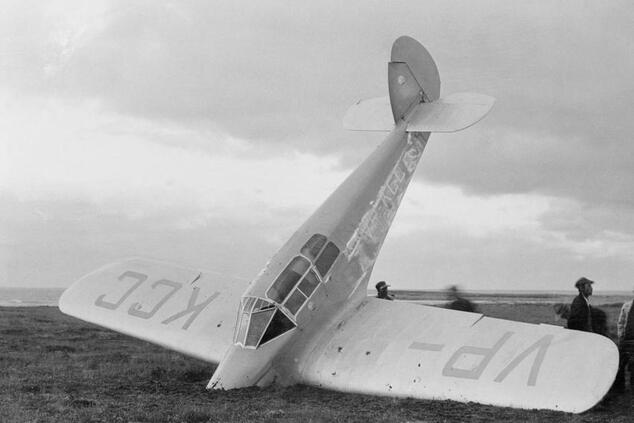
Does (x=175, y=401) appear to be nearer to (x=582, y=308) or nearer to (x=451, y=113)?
(x=582, y=308)

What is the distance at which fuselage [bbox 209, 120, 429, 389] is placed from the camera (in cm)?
1018

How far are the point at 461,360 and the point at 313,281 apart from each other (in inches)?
108

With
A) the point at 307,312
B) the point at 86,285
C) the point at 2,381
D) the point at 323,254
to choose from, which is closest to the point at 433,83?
the point at 323,254

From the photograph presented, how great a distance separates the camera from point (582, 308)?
10805 mm

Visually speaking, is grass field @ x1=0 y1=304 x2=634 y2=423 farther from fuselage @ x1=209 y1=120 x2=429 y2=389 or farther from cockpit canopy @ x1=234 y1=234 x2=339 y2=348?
cockpit canopy @ x1=234 y1=234 x2=339 y2=348

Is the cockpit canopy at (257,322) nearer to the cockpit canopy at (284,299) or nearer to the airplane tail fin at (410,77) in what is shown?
the cockpit canopy at (284,299)

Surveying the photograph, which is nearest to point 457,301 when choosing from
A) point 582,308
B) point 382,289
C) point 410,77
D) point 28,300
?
point 382,289

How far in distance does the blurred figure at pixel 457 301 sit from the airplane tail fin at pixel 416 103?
371 centimetres

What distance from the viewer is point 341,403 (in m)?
9.19

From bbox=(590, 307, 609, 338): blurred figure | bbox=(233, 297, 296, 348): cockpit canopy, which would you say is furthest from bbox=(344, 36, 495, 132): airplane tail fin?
bbox=(233, 297, 296, 348): cockpit canopy

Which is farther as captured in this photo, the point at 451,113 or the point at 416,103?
the point at 416,103

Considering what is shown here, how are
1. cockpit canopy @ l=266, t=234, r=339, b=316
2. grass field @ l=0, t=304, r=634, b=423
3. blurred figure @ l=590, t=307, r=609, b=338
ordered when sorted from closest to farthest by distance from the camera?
grass field @ l=0, t=304, r=634, b=423
cockpit canopy @ l=266, t=234, r=339, b=316
blurred figure @ l=590, t=307, r=609, b=338

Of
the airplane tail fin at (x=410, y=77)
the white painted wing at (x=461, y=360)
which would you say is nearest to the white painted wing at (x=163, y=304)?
the white painted wing at (x=461, y=360)

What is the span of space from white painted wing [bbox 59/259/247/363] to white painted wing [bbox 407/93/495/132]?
5.60 metres
